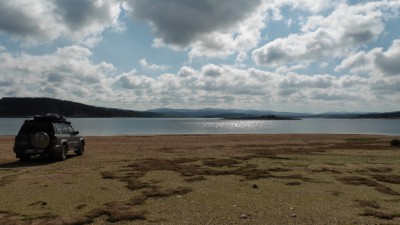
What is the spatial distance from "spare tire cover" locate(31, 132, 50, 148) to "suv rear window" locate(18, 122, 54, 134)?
620mm

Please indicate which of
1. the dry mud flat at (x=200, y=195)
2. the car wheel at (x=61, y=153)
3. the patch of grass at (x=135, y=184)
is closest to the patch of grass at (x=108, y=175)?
the dry mud flat at (x=200, y=195)

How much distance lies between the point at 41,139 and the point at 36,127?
1067 millimetres

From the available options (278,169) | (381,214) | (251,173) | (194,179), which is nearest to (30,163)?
(194,179)

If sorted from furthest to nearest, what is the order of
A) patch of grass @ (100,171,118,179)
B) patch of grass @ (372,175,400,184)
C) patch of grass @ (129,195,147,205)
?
patch of grass @ (100,171,118,179) < patch of grass @ (372,175,400,184) < patch of grass @ (129,195,147,205)

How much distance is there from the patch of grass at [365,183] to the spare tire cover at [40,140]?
620 inches

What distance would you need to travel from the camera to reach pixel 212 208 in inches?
379

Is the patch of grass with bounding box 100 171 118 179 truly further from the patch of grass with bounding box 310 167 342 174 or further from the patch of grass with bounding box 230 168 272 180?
the patch of grass with bounding box 310 167 342 174

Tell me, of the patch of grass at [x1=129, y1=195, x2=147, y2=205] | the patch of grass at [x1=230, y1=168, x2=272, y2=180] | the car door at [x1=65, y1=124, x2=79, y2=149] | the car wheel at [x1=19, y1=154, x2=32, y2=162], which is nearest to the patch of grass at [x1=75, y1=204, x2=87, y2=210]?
the patch of grass at [x1=129, y1=195, x2=147, y2=205]

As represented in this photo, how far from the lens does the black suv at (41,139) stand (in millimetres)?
20250

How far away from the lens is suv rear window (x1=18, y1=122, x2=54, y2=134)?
20.7 m

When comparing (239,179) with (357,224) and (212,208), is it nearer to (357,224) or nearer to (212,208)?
(212,208)

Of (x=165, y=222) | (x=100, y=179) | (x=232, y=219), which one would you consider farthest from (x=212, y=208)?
(x=100, y=179)

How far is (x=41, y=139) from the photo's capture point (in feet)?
66.3

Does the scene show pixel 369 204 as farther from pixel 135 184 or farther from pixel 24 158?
pixel 24 158
